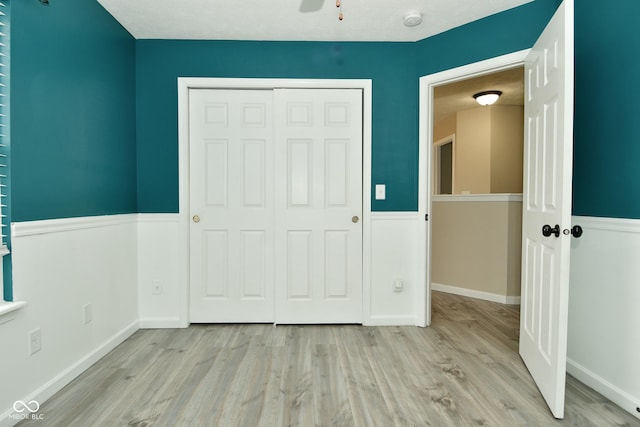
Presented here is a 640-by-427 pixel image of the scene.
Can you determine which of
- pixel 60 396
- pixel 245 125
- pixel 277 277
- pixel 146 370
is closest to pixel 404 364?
pixel 277 277

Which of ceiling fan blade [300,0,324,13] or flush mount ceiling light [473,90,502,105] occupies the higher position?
ceiling fan blade [300,0,324,13]

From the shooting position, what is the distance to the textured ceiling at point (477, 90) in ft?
11.9

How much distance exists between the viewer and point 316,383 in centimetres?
200

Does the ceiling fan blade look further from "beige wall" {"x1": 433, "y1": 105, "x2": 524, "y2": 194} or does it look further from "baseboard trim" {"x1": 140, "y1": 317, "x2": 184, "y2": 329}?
"beige wall" {"x1": 433, "y1": 105, "x2": 524, "y2": 194}

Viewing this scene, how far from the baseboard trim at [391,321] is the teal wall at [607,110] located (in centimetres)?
152

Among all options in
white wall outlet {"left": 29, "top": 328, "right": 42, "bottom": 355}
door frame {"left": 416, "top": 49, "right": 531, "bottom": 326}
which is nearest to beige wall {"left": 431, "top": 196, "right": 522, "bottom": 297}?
door frame {"left": 416, "top": 49, "right": 531, "bottom": 326}

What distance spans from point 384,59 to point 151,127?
2074 mm

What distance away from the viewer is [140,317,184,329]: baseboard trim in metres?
2.89

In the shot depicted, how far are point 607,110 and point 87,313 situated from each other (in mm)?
3386

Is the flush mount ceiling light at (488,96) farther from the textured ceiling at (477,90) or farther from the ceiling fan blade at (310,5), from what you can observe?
the ceiling fan blade at (310,5)

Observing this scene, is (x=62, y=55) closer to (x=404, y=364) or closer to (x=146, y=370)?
(x=146, y=370)

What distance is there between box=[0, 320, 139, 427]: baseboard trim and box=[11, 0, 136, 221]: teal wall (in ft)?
2.99

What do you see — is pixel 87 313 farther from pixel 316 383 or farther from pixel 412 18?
pixel 412 18

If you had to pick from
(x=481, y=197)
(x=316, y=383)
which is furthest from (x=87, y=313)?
(x=481, y=197)
